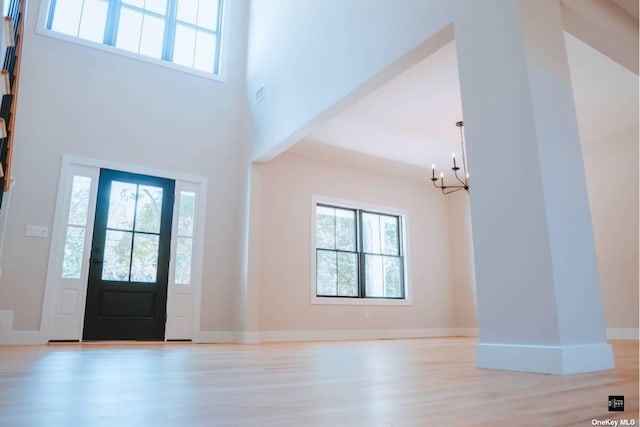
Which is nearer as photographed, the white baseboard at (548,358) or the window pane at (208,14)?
the white baseboard at (548,358)

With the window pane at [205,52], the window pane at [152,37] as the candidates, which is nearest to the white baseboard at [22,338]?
the window pane at [152,37]

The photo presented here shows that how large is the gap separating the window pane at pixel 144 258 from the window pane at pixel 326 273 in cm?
210

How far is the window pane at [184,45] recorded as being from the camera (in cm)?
553

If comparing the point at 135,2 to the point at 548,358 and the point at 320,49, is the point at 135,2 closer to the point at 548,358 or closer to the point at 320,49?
the point at 320,49

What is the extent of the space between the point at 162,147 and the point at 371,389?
4437mm

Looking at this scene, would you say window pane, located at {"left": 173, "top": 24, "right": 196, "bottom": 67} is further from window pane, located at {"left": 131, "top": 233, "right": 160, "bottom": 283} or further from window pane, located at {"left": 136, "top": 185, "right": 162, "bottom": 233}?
window pane, located at {"left": 131, "top": 233, "right": 160, "bottom": 283}

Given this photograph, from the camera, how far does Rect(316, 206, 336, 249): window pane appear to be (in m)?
6.02

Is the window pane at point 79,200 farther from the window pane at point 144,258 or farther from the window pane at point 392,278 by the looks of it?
the window pane at point 392,278

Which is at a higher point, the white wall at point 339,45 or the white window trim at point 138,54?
the white window trim at point 138,54

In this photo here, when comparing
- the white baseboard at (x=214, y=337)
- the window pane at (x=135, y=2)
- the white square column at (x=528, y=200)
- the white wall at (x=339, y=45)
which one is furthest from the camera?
the window pane at (x=135, y=2)

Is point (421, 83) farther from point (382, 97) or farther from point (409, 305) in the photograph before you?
point (409, 305)

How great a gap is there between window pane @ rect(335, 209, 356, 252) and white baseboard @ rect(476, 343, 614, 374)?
4166 mm

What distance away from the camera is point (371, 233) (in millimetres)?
6562

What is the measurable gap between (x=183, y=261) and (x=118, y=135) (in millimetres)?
1593
